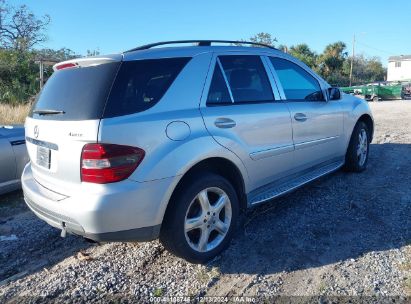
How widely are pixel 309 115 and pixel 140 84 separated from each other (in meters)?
2.29

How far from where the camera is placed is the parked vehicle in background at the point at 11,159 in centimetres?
467

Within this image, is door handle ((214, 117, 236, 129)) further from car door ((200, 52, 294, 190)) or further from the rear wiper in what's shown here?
the rear wiper

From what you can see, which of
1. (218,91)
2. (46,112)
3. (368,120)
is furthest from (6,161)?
(368,120)

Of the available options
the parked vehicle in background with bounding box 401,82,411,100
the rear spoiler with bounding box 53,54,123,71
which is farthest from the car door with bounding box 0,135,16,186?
the parked vehicle in background with bounding box 401,82,411,100

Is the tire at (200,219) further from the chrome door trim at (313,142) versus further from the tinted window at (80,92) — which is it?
the chrome door trim at (313,142)

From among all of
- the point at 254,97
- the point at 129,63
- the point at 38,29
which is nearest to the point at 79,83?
the point at 129,63

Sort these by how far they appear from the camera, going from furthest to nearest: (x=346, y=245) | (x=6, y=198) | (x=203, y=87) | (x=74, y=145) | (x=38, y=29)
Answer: (x=38, y=29)
(x=6, y=198)
(x=346, y=245)
(x=203, y=87)
(x=74, y=145)

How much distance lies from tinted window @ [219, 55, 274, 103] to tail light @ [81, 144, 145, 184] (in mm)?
1314

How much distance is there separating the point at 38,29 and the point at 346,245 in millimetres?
36355

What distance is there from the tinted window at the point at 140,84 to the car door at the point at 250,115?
39 centimetres

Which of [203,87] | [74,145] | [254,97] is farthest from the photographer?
[254,97]

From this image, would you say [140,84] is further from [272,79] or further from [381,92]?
[381,92]

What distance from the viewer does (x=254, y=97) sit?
12.7ft

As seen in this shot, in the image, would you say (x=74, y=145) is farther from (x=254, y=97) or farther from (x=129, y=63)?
(x=254, y=97)
